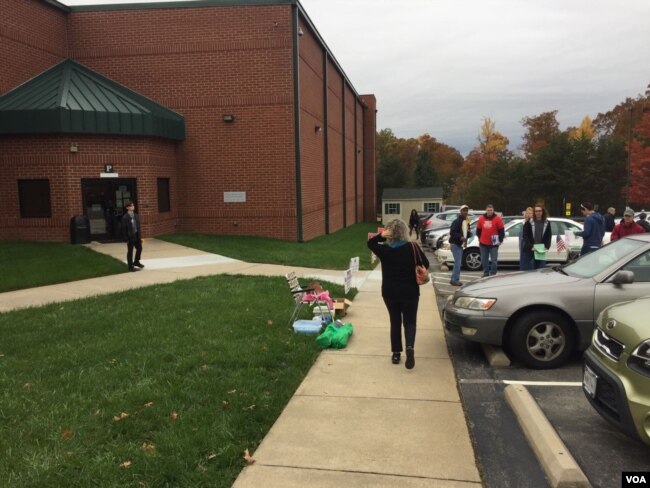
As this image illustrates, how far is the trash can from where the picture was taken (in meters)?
16.5

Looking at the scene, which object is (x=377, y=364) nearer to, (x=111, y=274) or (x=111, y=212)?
(x=111, y=274)

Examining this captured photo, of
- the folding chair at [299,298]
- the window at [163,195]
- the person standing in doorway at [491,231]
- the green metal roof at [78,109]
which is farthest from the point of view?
the window at [163,195]

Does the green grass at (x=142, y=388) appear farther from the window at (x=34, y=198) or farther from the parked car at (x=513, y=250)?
the window at (x=34, y=198)

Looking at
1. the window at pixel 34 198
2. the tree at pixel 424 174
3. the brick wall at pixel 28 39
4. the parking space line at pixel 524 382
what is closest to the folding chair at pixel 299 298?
the parking space line at pixel 524 382

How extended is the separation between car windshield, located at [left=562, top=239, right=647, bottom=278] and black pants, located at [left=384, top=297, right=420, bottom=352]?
1.92 metres

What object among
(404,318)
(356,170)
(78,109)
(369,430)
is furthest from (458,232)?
(356,170)

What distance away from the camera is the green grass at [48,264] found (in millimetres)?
11191

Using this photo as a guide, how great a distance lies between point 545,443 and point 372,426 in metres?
1.26

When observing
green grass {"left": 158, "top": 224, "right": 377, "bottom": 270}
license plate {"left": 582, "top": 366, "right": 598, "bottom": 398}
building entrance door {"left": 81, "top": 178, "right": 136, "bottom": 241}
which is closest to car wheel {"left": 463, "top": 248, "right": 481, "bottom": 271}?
green grass {"left": 158, "top": 224, "right": 377, "bottom": 270}

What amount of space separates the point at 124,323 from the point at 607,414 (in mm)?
5818

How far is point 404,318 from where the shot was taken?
19.2 ft

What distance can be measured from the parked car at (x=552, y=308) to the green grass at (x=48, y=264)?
885 centimetres

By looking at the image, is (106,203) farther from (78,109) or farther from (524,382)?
(524,382)

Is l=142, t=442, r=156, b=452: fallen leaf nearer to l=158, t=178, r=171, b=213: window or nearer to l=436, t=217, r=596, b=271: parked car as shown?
l=436, t=217, r=596, b=271: parked car
